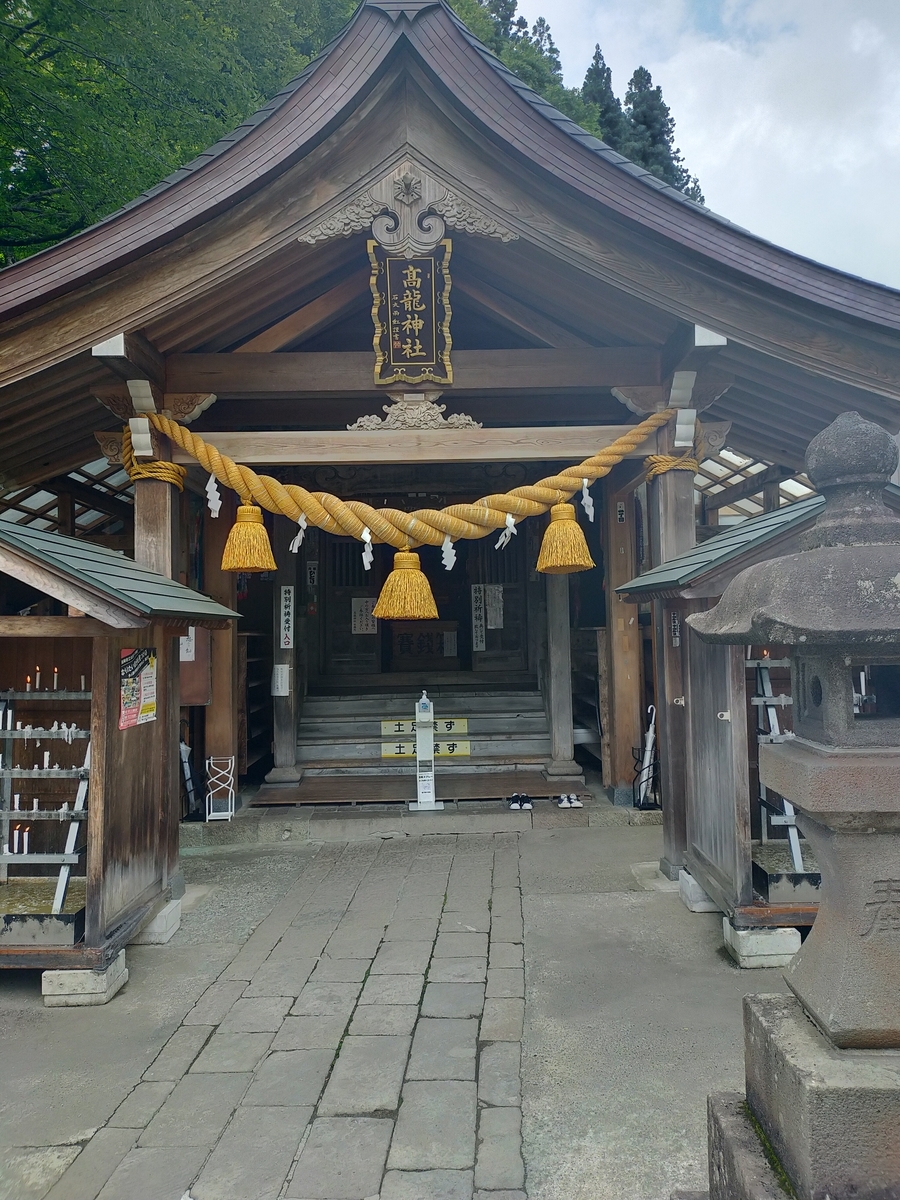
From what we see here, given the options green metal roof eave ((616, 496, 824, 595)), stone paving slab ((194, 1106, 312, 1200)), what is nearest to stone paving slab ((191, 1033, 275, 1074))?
stone paving slab ((194, 1106, 312, 1200))

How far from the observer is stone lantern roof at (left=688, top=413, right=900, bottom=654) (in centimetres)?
206

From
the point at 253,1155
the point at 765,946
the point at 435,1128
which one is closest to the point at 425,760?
the point at 765,946

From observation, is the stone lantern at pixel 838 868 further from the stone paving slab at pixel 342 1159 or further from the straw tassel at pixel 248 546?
the straw tassel at pixel 248 546

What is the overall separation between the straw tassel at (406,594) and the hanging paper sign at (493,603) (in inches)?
211

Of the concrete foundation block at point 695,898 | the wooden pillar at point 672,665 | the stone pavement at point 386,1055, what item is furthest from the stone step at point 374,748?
the concrete foundation block at point 695,898

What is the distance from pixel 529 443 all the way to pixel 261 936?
4150 millimetres

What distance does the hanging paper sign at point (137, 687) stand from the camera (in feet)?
14.9

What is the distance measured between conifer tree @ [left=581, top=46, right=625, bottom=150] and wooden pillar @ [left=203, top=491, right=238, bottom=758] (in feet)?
55.7

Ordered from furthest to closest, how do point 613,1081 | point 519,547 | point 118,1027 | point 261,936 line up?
point 519,547 < point 261,936 < point 118,1027 < point 613,1081

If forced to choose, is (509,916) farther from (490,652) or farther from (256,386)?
(490,652)

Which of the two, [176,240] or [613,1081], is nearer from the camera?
[613,1081]

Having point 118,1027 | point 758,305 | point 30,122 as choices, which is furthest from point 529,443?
point 30,122

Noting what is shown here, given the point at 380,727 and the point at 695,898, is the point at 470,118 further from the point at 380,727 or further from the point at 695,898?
the point at 380,727

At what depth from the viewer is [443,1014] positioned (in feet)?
12.5
